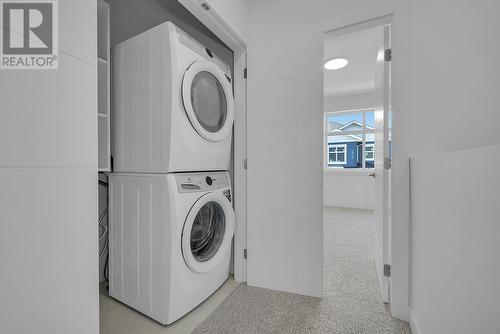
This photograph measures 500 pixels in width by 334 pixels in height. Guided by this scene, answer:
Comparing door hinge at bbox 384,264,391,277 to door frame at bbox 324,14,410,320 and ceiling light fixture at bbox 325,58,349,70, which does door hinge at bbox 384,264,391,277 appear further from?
ceiling light fixture at bbox 325,58,349,70

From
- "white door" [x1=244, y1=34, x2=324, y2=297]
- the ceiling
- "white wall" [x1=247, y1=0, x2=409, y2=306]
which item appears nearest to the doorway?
the ceiling

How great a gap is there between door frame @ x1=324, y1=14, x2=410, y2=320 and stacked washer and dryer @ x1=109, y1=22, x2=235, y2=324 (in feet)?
3.79

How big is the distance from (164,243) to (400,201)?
151 centimetres

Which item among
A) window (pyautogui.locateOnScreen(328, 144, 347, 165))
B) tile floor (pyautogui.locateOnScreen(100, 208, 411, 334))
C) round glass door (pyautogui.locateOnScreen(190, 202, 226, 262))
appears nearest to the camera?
tile floor (pyautogui.locateOnScreen(100, 208, 411, 334))

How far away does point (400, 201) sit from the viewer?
4.82 ft

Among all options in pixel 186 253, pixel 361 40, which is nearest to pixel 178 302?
pixel 186 253

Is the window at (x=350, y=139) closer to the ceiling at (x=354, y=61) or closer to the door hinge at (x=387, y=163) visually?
the ceiling at (x=354, y=61)

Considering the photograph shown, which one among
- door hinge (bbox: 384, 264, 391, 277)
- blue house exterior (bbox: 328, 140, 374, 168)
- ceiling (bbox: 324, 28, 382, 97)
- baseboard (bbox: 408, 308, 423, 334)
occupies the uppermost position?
ceiling (bbox: 324, 28, 382, 97)

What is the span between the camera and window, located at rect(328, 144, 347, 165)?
520 centimetres

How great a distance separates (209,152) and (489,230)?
1.38m

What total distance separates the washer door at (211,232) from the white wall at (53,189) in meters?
0.69

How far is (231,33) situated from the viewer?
171cm

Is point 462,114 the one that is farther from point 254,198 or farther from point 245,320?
point 245,320

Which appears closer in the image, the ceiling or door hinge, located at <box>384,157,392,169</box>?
door hinge, located at <box>384,157,392,169</box>
